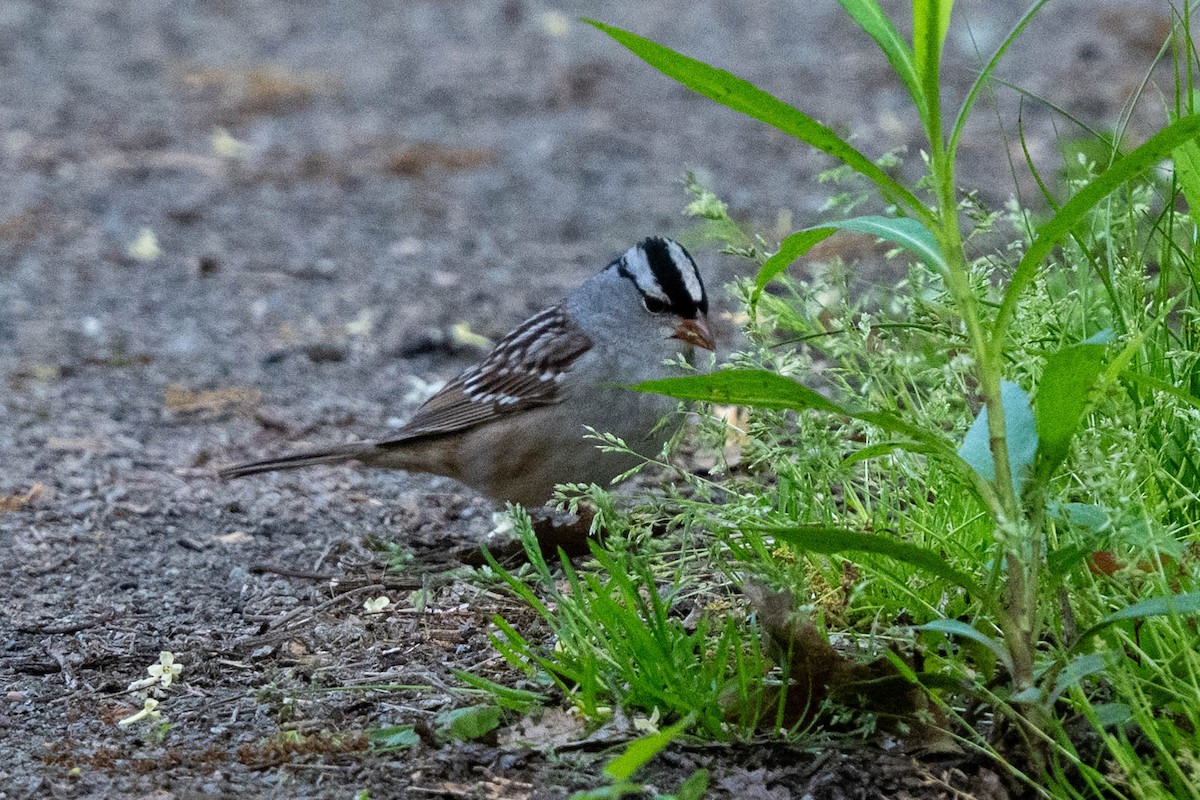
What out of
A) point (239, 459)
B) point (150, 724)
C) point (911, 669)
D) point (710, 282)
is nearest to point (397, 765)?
point (150, 724)

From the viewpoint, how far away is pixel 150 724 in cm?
320

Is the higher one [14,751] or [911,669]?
[911,669]

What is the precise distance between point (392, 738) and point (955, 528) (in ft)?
3.82

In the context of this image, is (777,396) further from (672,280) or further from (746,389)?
(672,280)

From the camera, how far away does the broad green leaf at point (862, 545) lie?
2465mm

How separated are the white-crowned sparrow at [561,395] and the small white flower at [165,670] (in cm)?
148

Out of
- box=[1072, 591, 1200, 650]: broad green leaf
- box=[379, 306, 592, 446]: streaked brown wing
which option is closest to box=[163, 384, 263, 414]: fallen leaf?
box=[379, 306, 592, 446]: streaked brown wing

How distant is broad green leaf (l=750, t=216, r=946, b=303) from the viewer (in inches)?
98.0

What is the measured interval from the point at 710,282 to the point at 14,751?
4058 millimetres

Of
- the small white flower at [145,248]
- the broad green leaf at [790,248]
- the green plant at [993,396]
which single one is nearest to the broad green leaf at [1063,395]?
the green plant at [993,396]

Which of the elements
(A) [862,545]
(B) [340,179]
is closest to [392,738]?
(A) [862,545]

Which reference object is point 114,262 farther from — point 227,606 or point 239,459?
point 227,606

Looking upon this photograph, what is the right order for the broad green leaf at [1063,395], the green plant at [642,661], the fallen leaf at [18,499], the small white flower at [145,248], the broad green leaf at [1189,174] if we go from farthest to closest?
the small white flower at [145,248] < the fallen leaf at [18,499] < the broad green leaf at [1189,174] < the green plant at [642,661] < the broad green leaf at [1063,395]

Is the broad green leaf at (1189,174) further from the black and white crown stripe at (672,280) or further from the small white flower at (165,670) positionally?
the small white flower at (165,670)
